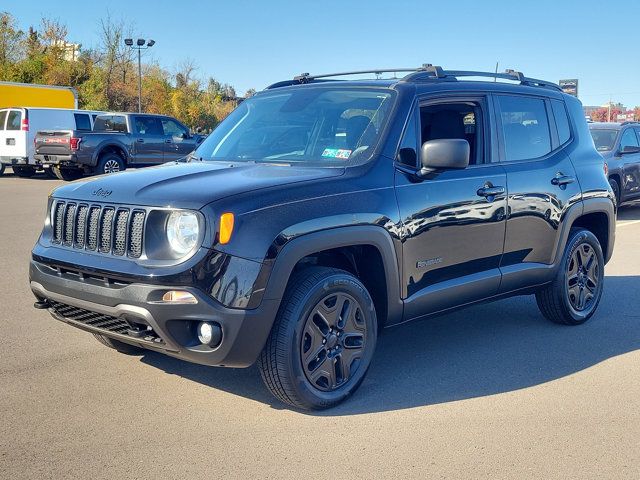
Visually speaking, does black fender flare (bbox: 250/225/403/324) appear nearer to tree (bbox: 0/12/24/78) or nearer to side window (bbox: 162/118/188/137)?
side window (bbox: 162/118/188/137)

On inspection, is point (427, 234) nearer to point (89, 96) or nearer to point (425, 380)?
point (425, 380)

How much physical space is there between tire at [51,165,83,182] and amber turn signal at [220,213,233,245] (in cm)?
1782

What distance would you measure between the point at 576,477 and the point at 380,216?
175 cm

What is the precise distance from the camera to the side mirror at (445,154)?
460 centimetres

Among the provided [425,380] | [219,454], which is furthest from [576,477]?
[219,454]

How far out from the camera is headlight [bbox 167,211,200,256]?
12.4 ft

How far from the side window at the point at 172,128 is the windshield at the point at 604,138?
12.4 m

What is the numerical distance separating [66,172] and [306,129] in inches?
684

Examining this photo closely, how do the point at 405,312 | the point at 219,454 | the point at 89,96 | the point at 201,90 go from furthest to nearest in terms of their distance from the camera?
the point at 201,90 → the point at 89,96 → the point at 405,312 → the point at 219,454

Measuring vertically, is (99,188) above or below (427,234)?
above

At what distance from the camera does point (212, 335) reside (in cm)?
376

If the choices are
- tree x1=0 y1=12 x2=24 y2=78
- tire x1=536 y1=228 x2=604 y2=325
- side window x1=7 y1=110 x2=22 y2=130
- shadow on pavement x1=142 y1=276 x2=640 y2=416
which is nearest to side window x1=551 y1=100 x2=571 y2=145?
tire x1=536 y1=228 x2=604 y2=325

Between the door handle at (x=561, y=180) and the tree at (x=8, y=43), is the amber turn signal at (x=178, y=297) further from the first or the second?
the tree at (x=8, y=43)

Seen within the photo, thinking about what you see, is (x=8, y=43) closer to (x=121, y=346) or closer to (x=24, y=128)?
(x=24, y=128)
